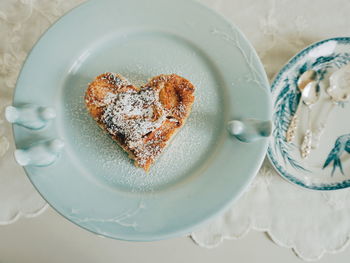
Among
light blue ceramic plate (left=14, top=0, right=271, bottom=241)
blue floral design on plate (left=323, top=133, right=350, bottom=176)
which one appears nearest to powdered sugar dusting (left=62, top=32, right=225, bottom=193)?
light blue ceramic plate (left=14, top=0, right=271, bottom=241)

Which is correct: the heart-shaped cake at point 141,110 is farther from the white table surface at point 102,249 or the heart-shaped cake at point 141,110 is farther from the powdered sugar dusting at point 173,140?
the white table surface at point 102,249

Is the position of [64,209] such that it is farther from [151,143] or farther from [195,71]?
[195,71]

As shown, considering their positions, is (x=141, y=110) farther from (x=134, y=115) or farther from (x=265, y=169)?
(x=265, y=169)

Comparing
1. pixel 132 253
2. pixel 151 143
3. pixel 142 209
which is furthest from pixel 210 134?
pixel 132 253

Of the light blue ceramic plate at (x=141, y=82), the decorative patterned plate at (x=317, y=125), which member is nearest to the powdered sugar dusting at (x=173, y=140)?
the light blue ceramic plate at (x=141, y=82)

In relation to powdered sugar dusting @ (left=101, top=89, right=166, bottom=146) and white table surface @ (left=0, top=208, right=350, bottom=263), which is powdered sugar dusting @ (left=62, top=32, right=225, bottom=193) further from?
white table surface @ (left=0, top=208, right=350, bottom=263)

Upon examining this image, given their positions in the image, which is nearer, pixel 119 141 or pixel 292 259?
pixel 119 141
